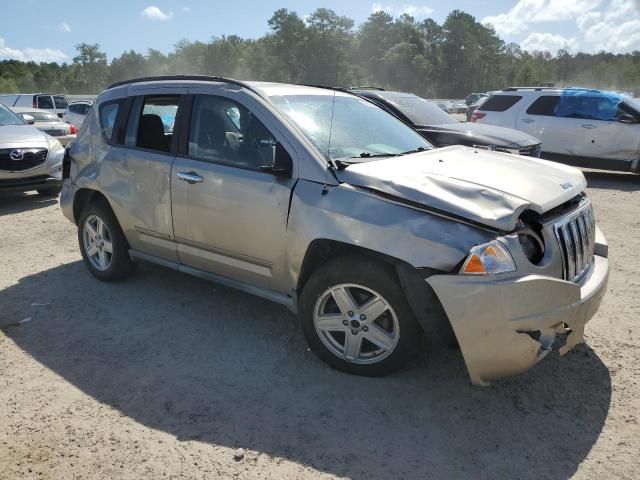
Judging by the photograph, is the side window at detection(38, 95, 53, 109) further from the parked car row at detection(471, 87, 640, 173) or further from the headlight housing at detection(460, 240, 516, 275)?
the headlight housing at detection(460, 240, 516, 275)

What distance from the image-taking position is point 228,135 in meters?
3.90

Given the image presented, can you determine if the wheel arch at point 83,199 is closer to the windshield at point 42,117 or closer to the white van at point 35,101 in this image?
the windshield at point 42,117

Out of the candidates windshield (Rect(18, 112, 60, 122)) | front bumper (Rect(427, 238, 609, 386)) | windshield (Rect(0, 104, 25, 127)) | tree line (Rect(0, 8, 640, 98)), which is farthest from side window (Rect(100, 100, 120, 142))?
tree line (Rect(0, 8, 640, 98))

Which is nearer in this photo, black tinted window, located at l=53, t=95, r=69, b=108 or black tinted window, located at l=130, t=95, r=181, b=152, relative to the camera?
black tinted window, located at l=130, t=95, r=181, b=152

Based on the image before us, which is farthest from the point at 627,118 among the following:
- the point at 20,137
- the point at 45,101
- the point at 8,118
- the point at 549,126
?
the point at 45,101

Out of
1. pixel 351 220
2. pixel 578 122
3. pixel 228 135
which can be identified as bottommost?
pixel 351 220

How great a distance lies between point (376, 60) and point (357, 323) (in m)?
99.8

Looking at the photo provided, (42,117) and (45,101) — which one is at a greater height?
(45,101)

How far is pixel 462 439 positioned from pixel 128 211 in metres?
3.22

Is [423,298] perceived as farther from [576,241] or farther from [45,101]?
[45,101]

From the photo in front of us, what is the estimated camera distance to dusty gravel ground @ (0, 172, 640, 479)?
8.63 feet

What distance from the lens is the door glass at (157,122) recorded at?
169 inches

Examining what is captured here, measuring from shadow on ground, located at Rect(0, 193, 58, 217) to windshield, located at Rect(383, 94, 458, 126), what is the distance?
5.88 meters

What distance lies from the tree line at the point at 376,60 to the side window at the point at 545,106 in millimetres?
76906
